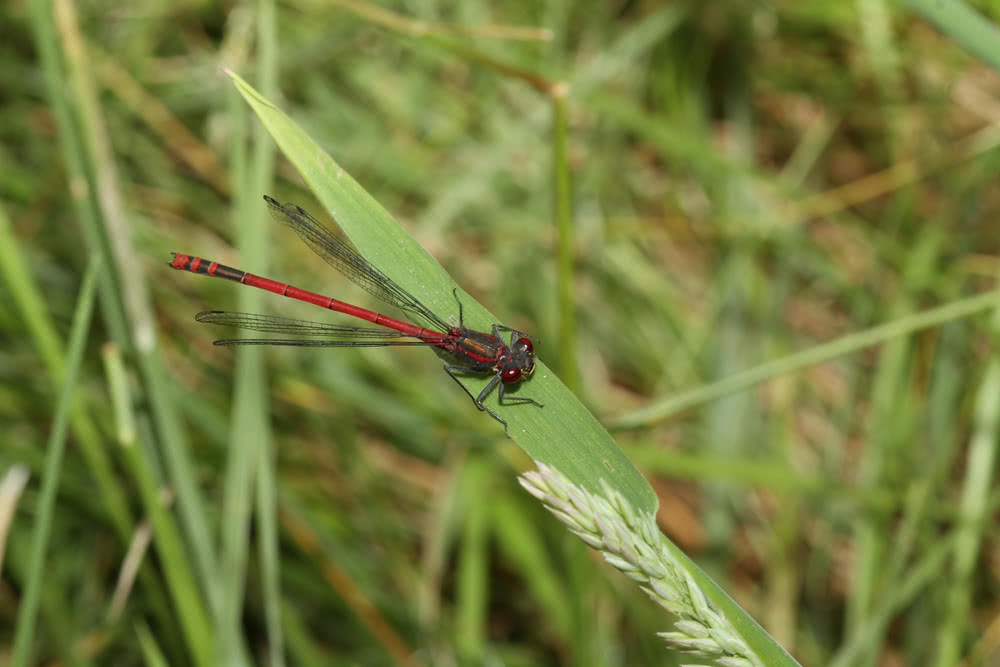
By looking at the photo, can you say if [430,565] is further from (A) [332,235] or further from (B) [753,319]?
→ (B) [753,319]

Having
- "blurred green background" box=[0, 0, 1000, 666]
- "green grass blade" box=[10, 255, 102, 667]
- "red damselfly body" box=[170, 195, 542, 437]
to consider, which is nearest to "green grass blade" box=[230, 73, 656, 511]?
"red damselfly body" box=[170, 195, 542, 437]

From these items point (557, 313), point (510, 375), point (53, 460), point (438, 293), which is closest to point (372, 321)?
point (510, 375)

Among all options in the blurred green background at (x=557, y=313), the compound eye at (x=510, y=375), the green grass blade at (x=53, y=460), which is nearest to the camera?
the green grass blade at (x=53, y=460)

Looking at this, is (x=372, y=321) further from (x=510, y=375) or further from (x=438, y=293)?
(x=438, y=293)

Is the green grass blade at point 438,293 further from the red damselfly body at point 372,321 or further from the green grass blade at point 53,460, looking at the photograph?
the green grass blade at point 53,460

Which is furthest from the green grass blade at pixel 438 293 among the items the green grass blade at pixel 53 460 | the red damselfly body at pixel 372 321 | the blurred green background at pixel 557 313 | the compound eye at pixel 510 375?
the blurred green background at pixel 557 313

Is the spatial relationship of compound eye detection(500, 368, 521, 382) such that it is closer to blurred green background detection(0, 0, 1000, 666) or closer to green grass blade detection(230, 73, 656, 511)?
green grass blade detection(230, 73, 656, 511)

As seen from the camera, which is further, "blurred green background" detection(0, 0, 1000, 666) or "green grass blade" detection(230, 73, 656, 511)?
"blurred green background" detection(0, 0, 1000, 666)
